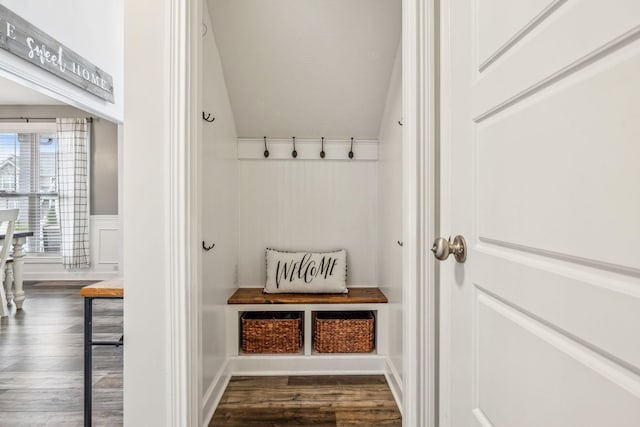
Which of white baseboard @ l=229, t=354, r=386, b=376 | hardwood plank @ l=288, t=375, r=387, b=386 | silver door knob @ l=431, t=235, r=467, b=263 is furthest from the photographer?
white baseboard @ l=229, t=354, r=386, b=376

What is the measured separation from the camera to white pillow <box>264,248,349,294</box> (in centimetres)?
230

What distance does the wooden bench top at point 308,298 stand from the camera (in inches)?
84.7

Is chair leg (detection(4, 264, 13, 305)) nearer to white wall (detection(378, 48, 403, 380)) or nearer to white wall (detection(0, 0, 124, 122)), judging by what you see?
white wall (detection(0, 0, 124, 122))

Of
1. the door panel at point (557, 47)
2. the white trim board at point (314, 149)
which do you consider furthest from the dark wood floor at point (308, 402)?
the door panel at point (557, 47)

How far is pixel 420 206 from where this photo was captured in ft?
4.09

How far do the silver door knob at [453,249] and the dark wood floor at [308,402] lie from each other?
1175mm

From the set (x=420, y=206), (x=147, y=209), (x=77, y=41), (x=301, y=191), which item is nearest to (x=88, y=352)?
(x=147, y=209)

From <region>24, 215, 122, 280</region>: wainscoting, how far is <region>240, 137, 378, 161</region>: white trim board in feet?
11.2

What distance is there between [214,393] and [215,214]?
914 millimetres

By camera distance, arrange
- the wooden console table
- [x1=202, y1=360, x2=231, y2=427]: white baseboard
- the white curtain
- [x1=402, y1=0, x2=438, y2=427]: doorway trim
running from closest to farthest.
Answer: [x1=402, y1=0, x2=438, y2=427]: doorway trim < the wooden console table < [x1=202, y1=360, x2=231, y2=427]: white baseboard < the white curtain

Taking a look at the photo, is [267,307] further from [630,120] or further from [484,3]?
[630,120]

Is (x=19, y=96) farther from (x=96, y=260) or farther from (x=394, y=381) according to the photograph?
(x=394, y=381)

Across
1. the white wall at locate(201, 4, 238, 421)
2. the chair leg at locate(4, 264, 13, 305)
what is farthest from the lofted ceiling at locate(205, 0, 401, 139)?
the chair leg at locate(4, 264, 13, 305)

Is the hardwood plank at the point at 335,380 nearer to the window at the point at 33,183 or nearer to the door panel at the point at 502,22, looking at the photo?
the door panel at the point at 502,22
